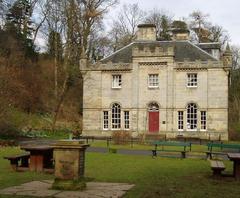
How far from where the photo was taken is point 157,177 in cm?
1509

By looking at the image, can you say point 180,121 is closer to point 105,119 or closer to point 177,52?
point 177,52

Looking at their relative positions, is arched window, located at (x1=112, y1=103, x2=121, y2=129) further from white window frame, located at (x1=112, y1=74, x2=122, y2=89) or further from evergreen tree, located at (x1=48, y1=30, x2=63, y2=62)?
evergreen tree, located at (x1=48, y1=30, x2=63, y2=62)

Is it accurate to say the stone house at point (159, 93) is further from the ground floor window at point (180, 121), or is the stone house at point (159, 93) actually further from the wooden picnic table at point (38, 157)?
the wooden picnic table at point (38, 157)

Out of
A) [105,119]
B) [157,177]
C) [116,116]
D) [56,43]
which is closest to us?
[157,177]

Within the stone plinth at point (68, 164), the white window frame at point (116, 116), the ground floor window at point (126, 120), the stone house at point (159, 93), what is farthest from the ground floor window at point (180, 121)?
the stone plinth at point (68, 164)

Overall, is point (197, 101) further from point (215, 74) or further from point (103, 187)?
point (103, 187)

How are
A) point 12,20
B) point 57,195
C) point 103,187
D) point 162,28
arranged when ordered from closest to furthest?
point 57,195 < point 103,187 < point 12,20 < point 162,28

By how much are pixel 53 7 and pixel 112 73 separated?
9.51 metres

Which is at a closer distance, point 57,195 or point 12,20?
point 57,195

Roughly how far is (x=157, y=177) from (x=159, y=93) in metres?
29.5

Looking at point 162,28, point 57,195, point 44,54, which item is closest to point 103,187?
point 57,195

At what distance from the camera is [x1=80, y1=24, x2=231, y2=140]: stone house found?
4309cm

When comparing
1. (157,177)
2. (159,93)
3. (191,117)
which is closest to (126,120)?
(159,93)

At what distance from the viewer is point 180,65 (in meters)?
43.9
